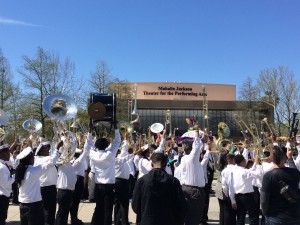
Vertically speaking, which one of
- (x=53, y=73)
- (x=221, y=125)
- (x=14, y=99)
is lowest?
(x=221, y=125)

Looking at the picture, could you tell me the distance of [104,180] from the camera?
6801 millimetres

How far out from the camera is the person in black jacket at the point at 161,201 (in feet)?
13.1

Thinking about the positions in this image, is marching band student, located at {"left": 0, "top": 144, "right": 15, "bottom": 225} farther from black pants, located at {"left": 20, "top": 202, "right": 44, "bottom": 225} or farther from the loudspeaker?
the loudspeaker

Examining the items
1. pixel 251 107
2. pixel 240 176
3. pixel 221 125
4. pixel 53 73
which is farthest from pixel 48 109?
pixel 251 107

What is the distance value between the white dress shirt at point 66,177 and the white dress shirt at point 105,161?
0.55m

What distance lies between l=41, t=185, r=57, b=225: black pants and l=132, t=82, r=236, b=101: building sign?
5570 cm

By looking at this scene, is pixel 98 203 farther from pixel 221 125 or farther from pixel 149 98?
pixel 149 98

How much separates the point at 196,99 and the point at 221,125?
169 feet

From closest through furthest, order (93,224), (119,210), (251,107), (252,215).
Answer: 1. (252,215)
2. (93,224)
3. (119,210)
4. (251,107)

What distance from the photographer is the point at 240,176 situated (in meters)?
6.41

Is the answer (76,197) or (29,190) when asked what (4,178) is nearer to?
(29,190)

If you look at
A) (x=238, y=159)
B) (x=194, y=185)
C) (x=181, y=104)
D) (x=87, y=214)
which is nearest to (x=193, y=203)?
(x=194, y=185)

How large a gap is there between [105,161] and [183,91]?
191 ft

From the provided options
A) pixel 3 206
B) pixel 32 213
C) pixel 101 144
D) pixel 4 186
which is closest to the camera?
pixel 32 213
